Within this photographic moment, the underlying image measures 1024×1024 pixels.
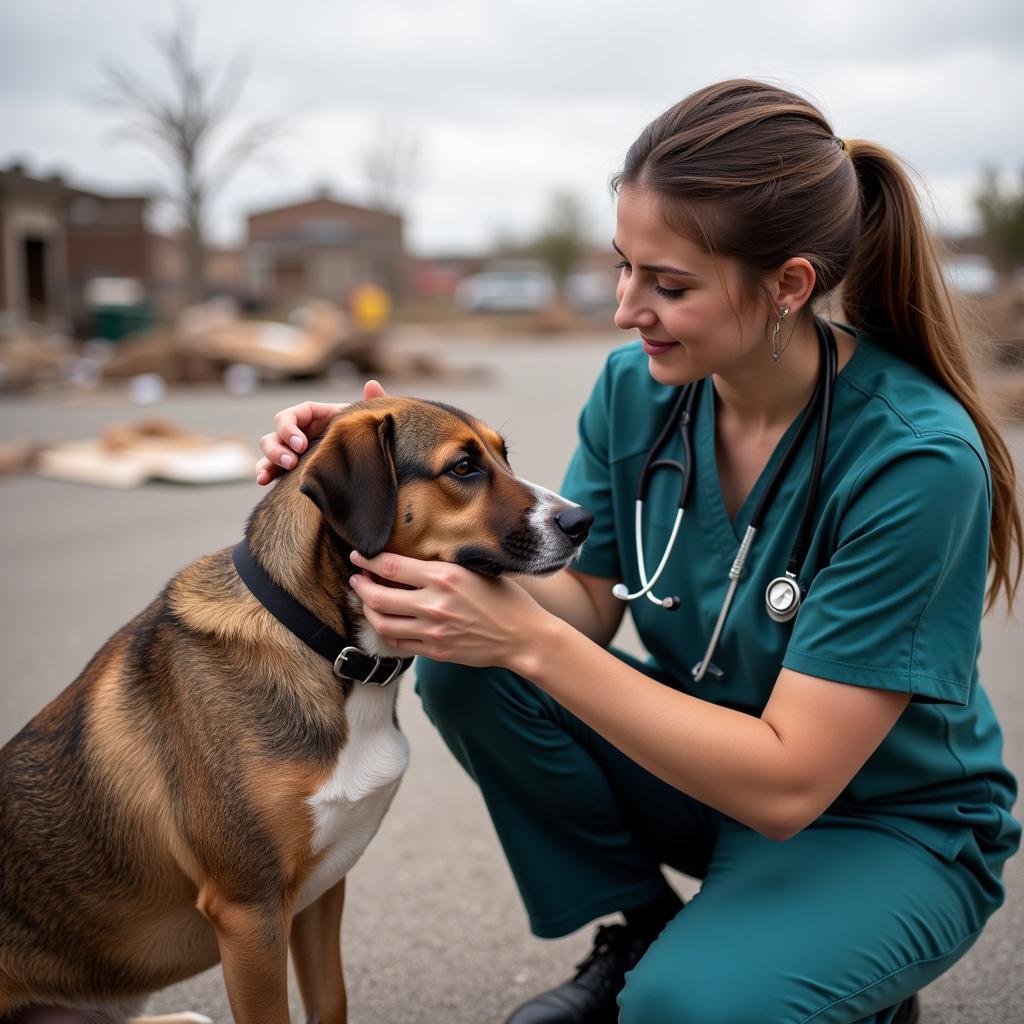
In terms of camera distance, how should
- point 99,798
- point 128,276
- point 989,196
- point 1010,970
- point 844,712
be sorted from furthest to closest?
1. point 128,276
2. point 989,196
3. point 1010,970
4. point 99,798
5. point 844,712

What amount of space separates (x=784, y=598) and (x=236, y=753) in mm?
1229

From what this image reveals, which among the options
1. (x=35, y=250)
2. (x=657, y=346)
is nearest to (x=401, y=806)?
(x=657, y=346)

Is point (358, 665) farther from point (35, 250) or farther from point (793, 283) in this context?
point (35, 250)

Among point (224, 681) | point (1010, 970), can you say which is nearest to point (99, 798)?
point (224, 681)

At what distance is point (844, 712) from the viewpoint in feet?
7.55

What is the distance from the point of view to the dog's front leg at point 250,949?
232cm

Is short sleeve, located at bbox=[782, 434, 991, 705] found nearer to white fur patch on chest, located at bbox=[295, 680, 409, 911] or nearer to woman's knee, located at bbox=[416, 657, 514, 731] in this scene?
woman's knee, located at bbox=[416, 657, 514, 731]

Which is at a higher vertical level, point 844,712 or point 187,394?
point 844,712

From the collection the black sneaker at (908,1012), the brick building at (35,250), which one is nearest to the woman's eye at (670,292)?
the black sneaker at (908,1012)

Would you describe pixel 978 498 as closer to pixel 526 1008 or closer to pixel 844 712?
pixel 844 712

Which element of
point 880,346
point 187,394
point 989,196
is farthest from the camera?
point 989,196

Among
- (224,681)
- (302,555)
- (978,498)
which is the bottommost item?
(224,681)

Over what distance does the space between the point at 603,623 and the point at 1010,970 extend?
1447mm

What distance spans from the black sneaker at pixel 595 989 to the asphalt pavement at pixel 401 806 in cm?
21
